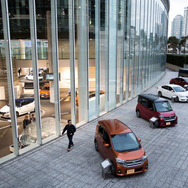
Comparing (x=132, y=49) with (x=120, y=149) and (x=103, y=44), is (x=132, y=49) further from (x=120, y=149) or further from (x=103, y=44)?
(x=120, y=149)

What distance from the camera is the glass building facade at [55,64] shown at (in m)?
8.25

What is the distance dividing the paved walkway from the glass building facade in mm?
907

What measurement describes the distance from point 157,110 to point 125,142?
5.16 metres

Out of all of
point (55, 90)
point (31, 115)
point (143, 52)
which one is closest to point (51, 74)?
point (55, 90)

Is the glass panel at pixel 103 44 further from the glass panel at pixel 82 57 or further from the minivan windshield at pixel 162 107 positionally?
the minivan windshield at pixel 162 107

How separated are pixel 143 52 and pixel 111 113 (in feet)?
34.3

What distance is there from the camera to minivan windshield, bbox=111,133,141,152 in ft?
24.1

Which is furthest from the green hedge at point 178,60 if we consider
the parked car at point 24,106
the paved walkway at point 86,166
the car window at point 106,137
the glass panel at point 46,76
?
the parked car at point 24,106

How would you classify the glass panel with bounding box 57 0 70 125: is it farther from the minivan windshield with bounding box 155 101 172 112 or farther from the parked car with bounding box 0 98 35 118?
the minivan windshield with bounding box 155 101 172 112

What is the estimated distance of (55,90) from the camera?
10148 mm

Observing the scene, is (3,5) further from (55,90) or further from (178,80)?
(178,80)

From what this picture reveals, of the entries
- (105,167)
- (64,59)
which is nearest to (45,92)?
(64,59)

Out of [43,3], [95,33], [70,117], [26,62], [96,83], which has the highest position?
[43,3]

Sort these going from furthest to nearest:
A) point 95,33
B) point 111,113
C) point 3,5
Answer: point 111,113 → point 95,33 → point 3,5
